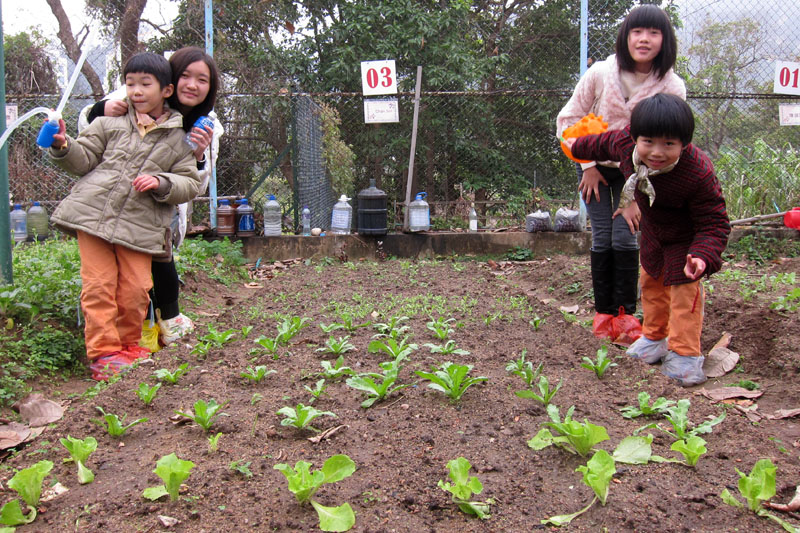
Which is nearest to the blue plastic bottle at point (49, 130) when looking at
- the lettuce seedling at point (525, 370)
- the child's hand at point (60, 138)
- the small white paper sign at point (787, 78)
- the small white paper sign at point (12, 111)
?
the child's hand at point (60, 138)

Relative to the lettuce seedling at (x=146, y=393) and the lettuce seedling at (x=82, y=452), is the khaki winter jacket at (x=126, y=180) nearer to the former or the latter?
the lettuce seedling at (x=146, y=393)

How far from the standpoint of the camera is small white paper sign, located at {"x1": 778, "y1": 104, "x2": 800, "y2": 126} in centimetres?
735

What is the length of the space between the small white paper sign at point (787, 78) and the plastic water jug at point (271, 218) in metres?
5.91

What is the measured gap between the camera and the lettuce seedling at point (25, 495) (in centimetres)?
154

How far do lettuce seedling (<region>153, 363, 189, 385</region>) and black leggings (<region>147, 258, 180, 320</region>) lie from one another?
3.22ft

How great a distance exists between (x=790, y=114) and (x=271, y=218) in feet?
19.9

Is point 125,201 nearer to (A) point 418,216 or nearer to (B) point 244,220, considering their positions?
(B) point 244,220

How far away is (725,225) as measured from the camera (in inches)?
113

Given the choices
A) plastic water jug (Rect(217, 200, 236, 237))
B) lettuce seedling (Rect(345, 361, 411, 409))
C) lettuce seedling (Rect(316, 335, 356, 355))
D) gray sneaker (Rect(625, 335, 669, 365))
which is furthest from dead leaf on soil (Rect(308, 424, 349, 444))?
plastic water jug (Rect(217, 200, 236, 237))

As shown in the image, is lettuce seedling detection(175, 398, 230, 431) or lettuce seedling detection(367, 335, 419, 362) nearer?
lettuce seedling detection(175, 398, 230, 431)

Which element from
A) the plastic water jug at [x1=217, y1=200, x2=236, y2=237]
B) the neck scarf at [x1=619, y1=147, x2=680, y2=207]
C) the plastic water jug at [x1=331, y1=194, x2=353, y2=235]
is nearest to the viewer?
the neck scarf at [x1=619, y1=147, x2=680, y2=207]

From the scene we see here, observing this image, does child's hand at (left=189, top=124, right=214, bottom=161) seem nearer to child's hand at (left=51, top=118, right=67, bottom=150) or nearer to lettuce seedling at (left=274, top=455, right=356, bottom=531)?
child's hand at (left=51, top=118, right=67, bottom=150)

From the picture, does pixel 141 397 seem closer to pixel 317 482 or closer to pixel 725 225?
pixel 317 482

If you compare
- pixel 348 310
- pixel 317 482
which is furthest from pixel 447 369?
pixel 348 310
